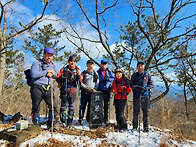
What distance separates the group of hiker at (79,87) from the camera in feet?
10.9

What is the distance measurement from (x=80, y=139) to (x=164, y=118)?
2052 mm

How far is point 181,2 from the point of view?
5.14 meters

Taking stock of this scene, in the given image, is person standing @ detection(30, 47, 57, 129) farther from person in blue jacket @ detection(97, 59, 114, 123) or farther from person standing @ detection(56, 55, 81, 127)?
person in blue jacket @ detection(97, 59, 114, 123)

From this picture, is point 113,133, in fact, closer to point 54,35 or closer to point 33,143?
point 33,143

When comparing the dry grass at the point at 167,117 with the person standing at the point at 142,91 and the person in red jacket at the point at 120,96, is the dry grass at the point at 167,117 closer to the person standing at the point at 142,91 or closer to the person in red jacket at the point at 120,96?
the person standing at the point at 142,91

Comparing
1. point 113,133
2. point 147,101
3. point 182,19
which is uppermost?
point 182,19

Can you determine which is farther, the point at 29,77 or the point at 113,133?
the point at 113,133

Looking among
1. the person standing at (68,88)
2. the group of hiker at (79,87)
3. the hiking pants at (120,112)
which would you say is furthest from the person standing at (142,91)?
the person standing at (68,88)

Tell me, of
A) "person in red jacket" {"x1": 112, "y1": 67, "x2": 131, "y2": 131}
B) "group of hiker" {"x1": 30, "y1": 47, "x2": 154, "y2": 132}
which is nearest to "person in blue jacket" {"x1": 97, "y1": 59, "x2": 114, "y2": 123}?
"group of hiker" {"x1": 30, "y1": 47, "x2": 154, "y2": 132}

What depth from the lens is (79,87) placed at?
3.92 metres

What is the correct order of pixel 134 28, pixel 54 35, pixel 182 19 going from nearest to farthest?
1. pixel 182 19
2. pixel 134 28
3. pixel 54 35

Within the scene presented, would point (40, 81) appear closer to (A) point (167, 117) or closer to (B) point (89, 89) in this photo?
(B) point (89, 89)

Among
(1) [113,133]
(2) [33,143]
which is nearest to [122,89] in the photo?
(1) [113,133]

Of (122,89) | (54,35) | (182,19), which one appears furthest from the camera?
(54,35)
